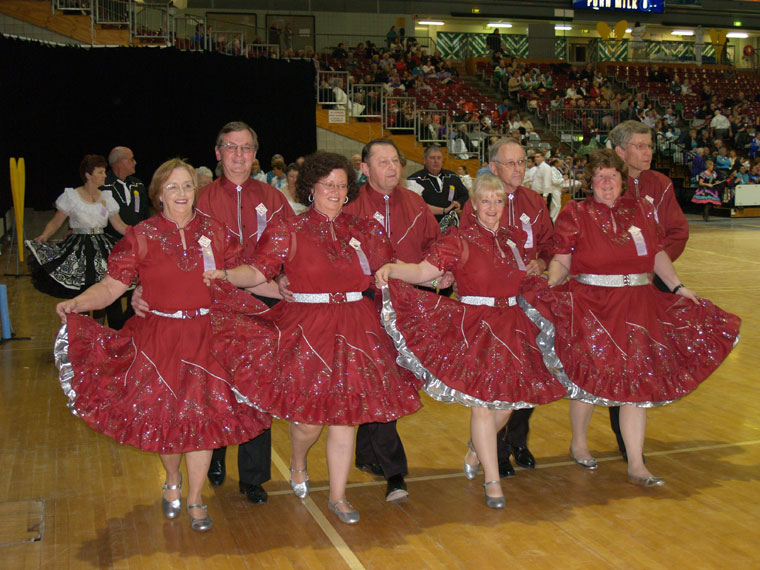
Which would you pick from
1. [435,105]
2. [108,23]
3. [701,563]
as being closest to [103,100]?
[108,23]

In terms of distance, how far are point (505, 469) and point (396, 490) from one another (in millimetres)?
665

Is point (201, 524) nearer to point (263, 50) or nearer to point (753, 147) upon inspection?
point (263, 50)

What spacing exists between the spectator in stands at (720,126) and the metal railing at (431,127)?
8851 millimetres

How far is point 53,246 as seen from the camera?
22.7 feet

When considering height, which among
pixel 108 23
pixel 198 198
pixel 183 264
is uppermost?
pixel 108 23

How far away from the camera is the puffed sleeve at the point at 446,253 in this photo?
3994 mm

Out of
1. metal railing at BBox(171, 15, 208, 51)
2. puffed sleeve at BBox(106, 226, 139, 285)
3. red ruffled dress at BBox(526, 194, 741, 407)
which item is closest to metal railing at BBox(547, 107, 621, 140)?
metal railing at BBox(171, 15, 208, 51)

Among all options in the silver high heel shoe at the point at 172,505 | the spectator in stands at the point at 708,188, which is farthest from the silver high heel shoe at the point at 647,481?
the spectator in stands at the point at 708,188

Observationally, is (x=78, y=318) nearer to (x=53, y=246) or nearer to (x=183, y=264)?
(x=183, y=264)

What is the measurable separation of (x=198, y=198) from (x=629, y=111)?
19587mm

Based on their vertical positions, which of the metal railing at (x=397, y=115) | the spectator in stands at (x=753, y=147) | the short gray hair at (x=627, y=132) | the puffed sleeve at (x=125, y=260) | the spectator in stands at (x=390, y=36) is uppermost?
the spectator in stands at (x=390, y=36)

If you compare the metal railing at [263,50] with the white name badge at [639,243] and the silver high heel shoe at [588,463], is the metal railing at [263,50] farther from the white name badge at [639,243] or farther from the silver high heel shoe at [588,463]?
the silver high heel shoe at [588,463]

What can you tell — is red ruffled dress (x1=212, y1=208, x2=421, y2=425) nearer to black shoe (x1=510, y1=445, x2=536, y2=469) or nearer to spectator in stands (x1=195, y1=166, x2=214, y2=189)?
black shoe (x1=510, y1=445, x2=536, y2=469)

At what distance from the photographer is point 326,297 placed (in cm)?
385
